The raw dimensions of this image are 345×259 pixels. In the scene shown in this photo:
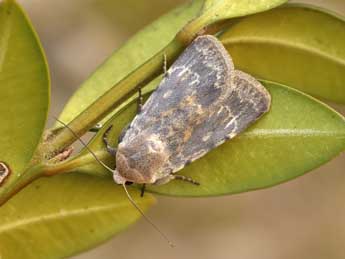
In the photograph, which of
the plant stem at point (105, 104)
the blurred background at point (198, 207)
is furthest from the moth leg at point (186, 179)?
the blurred background at point (198, 207)

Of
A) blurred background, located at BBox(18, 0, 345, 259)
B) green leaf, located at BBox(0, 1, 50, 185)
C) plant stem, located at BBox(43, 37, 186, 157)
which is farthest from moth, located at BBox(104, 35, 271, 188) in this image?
blurred background, located at BBox(18, 0, 345, 259)

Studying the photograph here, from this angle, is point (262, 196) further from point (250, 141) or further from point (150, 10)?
point (250, 141)

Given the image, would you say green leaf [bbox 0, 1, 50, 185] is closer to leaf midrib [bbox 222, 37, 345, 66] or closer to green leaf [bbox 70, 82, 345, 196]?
green leaf [bbox 70, 82, 345, 196]

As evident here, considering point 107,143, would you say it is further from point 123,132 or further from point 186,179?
point 186,179

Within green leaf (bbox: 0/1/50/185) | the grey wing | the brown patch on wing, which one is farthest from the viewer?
the grey wing

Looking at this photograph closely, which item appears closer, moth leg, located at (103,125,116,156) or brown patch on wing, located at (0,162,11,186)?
brown patch on wing, located at (0,162,11,186)

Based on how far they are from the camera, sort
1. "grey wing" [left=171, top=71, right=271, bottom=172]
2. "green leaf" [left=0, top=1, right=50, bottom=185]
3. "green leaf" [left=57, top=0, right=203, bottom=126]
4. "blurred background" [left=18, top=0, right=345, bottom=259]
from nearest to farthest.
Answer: "green leaf" [left=0, top=1, right=50, bottom=185], "grey wing" [left=171, top=71, right=271, bottom=172], "green leaf" [left=57, top=0, right=203, bottom=126], "blurred background" [left=18, top=0, right=345, bottom=259]

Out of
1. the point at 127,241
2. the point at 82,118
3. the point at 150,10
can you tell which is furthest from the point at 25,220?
the point at 150,10
